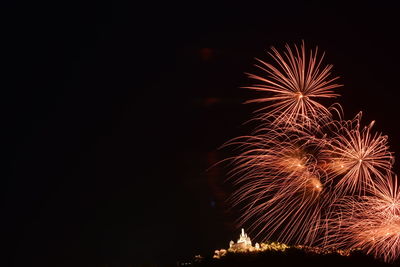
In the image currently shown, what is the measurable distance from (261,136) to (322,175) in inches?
91.7

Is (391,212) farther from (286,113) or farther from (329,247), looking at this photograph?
(286,113)

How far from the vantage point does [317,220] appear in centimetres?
1855

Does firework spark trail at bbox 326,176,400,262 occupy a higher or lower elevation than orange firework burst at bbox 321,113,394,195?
lower

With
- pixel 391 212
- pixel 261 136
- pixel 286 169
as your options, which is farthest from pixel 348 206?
pixel 261 136

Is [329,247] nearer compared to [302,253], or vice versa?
[302,253]

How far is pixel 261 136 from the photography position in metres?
18.9

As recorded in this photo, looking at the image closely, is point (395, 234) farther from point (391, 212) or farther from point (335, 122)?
point (335, 122)

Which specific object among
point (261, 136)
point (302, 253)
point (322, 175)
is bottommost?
point (302, 253)

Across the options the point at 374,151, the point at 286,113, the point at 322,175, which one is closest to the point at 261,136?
the point at 286,113

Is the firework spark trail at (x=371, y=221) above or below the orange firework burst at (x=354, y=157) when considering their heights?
below

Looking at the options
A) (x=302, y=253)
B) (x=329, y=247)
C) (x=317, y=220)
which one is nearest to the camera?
(x=302, y=253)

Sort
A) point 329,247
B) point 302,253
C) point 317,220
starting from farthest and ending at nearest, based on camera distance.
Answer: point 317,220
point 329,247
point 302,253

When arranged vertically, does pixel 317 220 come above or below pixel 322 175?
below

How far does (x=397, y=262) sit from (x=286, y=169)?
14.5ft
